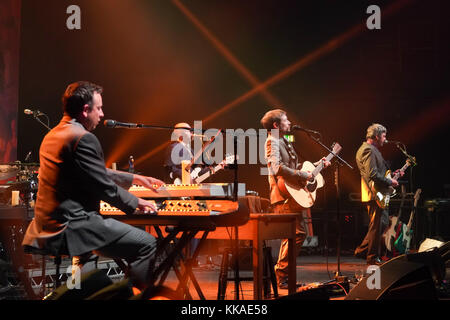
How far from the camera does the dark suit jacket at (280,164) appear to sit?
17.6 feet

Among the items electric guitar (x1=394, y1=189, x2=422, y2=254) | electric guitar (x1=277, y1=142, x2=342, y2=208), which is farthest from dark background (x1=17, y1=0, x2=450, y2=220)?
electric guitar (x1=277, y1=142, x2=342, y2=208)

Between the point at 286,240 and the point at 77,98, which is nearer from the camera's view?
the point at 77,98

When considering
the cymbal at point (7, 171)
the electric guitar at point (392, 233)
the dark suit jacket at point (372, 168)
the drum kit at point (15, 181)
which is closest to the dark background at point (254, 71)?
the electric guitar at point (392, 233)

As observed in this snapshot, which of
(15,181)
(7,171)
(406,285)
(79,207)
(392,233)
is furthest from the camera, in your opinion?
(392,233)

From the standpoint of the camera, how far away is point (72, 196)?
281cm

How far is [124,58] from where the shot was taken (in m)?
9.88

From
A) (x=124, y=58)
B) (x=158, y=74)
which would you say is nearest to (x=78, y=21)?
(x=124, y=58)

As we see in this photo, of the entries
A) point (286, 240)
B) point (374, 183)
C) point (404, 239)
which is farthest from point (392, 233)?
point (286, 240)

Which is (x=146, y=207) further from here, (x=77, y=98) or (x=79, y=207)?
(x=77, y=98)

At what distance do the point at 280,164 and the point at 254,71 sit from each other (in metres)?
5.93

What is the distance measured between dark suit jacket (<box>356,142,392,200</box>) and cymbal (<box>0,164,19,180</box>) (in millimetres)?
4650

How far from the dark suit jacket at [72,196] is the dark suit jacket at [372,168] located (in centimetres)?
514

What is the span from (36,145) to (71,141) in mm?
6934

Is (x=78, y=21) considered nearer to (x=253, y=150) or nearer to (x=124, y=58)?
(x=124, y=58)
